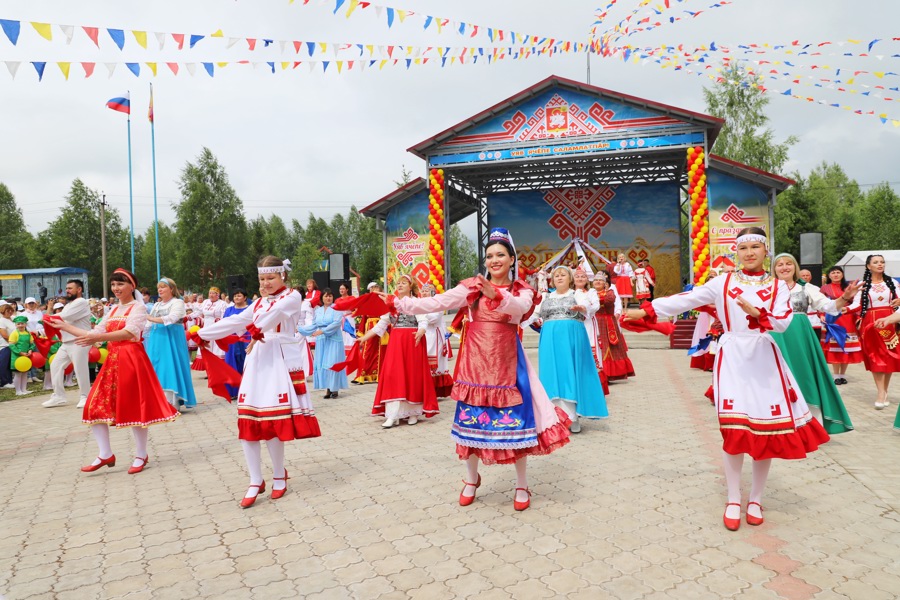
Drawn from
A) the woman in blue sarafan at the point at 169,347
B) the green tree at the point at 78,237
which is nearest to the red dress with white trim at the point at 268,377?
the woman in blue sarafan at the point at 169,347

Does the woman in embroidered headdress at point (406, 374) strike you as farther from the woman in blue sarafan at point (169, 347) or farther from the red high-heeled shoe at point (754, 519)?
the red high-heeled shoe at point (754, 519)

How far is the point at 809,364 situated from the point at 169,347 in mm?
7882

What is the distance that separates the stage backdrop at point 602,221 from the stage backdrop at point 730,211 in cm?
549

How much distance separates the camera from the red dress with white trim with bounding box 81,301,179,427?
5.71m

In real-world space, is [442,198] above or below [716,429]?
above

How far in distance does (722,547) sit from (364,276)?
147 ft

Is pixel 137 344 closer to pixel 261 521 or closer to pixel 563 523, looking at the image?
pixel 261 521

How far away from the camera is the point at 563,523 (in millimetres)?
4207

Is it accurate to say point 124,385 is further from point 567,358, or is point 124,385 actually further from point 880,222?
point 880,222

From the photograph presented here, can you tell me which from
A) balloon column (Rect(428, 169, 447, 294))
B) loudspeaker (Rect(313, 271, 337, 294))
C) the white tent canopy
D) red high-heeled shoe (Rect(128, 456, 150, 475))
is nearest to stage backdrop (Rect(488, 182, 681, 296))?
balloon column (Rect(428, 169, 447, 294))

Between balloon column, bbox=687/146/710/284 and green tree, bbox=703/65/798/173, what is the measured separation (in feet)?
50.1

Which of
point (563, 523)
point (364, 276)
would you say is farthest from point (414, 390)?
point (364, 276)

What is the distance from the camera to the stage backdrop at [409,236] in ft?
74.0

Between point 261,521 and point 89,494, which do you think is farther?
point 89,494
